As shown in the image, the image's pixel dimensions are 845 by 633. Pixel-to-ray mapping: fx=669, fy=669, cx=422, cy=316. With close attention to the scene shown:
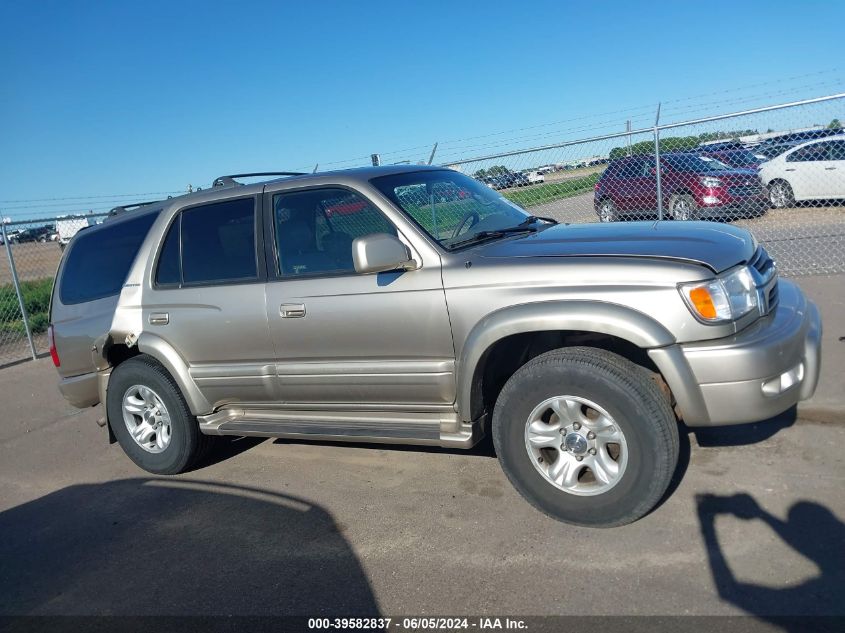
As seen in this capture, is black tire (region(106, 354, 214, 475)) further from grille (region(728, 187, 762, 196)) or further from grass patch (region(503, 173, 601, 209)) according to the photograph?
grille (region(728, 187, 762, 196))

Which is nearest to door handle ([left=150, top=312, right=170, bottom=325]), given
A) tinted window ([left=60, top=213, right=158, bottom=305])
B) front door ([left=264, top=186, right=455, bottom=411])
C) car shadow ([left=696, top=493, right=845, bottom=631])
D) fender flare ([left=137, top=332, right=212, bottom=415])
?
fender flare ([left=137, top=332, right=212, bottom=415])

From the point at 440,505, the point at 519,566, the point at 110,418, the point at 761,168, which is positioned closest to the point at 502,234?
the point at 440,505

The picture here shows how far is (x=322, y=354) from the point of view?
13.4 ft

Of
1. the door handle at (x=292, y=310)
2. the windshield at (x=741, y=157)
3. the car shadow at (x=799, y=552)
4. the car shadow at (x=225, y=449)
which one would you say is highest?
the windshield at (x=741, y=157)

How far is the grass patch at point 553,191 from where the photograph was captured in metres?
8.86

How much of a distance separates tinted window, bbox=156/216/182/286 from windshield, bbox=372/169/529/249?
1.61 meters

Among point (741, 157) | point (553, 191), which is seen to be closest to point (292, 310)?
point (553, 191)

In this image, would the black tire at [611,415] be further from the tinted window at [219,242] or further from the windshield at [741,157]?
the windshield at [741,157]

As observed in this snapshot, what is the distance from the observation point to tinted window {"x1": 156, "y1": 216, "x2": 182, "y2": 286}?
471 centimetres

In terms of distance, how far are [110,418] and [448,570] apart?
3.13m

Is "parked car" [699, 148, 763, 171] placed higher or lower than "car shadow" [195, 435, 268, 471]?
higher

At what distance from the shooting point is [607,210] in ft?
32.3

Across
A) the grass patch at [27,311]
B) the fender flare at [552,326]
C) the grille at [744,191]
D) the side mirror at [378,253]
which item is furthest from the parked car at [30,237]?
the grille at [744,191]

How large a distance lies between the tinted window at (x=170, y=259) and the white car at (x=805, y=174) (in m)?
9.25
